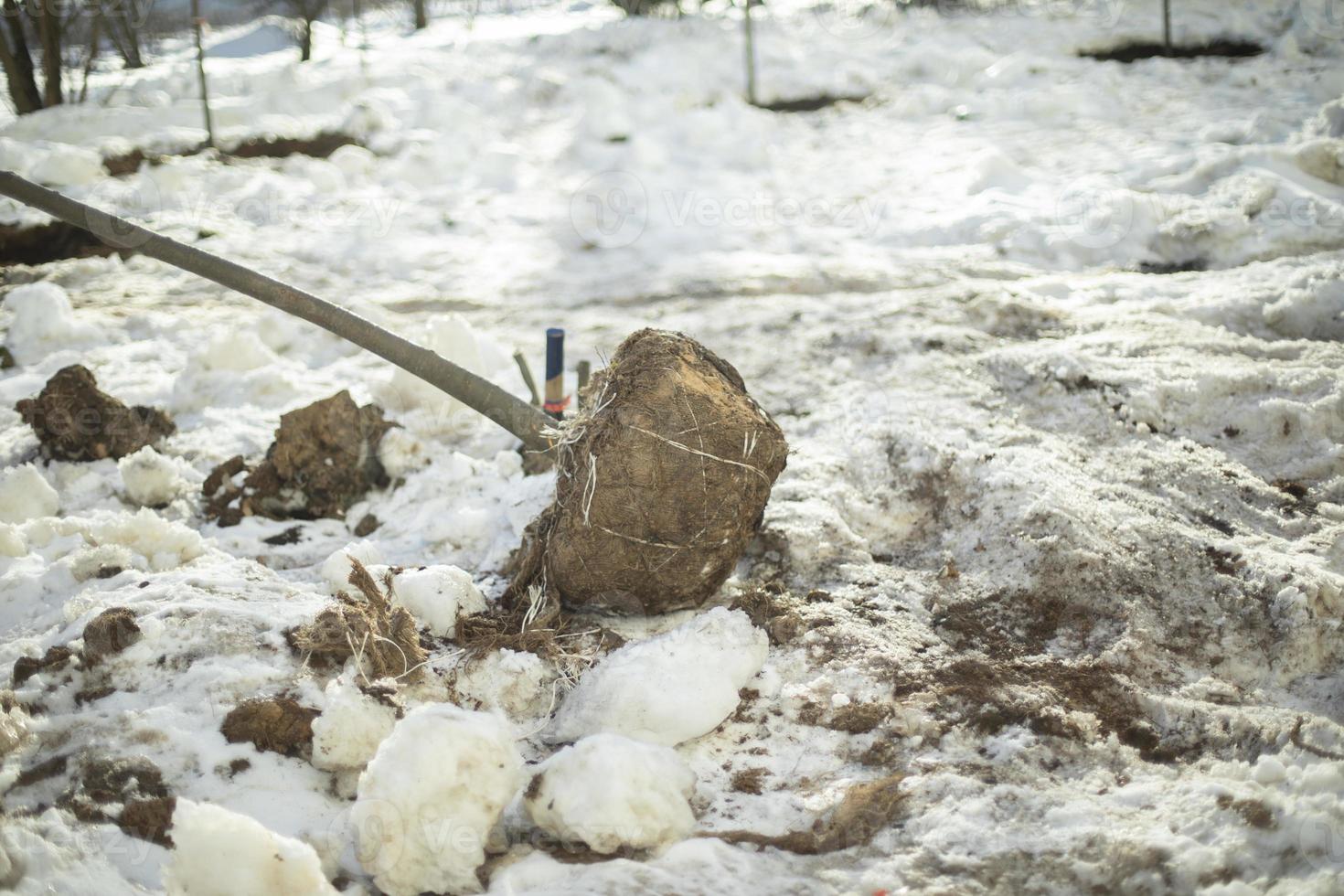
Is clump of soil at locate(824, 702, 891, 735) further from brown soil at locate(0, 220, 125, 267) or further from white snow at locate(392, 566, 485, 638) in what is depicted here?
brown soil at locate(0, 220, 125, 267)

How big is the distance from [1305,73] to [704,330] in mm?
7262

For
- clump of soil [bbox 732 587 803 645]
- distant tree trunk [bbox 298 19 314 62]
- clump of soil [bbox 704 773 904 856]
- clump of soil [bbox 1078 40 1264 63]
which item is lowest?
clump of soil [bbox 704 773 904 856]

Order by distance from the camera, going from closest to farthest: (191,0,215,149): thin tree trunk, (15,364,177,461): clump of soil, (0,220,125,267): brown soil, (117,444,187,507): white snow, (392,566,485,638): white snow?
(392,566,485,638): white snow, (117,444,187,507): white snow, (15,364,177,461): clump of soil, (0,220,125,267): brown soil, (191,0,215,149): thin tree trunk

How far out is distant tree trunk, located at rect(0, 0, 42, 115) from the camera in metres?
8.48

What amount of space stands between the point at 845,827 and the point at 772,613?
848 millimetres

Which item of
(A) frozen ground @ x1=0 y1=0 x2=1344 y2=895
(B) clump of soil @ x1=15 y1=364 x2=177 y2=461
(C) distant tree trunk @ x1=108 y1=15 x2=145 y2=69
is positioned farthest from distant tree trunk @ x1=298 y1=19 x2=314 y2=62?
(B) clump of soil @ x1=15 y1=364 x2=177 y2=461

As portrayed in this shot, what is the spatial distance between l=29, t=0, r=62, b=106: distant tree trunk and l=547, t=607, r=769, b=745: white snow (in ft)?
28.1

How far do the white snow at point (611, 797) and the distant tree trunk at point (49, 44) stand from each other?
8839 millimetres

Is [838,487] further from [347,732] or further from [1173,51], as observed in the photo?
[1173,51]

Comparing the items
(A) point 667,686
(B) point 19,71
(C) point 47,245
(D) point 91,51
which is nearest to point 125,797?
(A) point 667,686

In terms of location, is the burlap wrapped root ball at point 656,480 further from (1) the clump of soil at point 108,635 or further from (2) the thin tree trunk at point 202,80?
(2) the thin tree trunk at point 202,80

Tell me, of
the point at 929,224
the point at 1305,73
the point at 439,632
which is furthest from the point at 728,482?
the point at 1305,73

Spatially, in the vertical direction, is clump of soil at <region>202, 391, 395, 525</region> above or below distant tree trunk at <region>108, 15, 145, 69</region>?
below

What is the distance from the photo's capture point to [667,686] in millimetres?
2521
